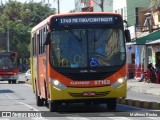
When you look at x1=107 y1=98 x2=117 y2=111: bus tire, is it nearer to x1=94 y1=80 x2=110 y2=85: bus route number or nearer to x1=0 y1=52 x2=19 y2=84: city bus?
x1=94 y1=80 x2=110 y2=85: bus route number

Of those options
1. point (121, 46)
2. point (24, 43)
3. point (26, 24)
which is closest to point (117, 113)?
point (121, 46)

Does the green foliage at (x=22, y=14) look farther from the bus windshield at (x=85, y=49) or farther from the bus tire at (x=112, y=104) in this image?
the bus windshield at (x=85, y=49)

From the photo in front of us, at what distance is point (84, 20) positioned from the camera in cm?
1895

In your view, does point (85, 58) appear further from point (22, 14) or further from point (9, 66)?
point (22, 14)

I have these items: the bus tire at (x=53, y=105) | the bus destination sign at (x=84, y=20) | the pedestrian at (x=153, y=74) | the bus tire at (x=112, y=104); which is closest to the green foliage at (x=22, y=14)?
the pedestrian at (x=153, y=74)

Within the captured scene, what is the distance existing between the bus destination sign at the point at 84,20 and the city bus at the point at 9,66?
36.3 metres

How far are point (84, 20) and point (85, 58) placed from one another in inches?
51.8

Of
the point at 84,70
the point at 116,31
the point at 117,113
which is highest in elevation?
the point at 116,31

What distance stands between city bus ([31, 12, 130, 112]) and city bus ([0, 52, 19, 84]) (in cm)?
3607

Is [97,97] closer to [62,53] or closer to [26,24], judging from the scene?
[62,53]

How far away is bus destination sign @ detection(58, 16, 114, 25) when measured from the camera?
18.9m

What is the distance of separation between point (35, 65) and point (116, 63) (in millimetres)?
5849

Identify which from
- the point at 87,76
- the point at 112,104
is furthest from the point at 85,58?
the point at 112,104

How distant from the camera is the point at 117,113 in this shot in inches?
723
